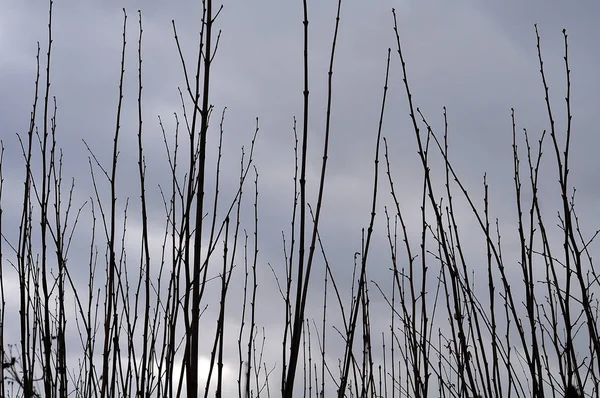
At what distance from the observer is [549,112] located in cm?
189

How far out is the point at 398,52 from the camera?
6.26 feet

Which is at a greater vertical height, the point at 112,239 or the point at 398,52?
the point at 398,52

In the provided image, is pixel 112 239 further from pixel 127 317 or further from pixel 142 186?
pixel 127 317

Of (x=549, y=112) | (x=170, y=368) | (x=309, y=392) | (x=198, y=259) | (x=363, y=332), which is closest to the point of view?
(x=198, y=259)

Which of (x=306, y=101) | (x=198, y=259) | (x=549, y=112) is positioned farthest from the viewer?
(x=549, y=112)

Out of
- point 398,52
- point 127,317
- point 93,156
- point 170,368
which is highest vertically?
point 398,52

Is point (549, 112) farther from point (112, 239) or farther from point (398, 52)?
point (112, 239)

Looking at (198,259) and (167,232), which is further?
(167,232)

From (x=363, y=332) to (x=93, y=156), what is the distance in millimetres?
1070

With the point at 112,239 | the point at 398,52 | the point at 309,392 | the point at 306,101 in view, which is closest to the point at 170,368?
the point at 112,239

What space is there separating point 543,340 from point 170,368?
1.42m

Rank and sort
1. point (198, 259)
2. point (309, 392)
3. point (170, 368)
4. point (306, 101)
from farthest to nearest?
point (309, 392)
point (170, 368)
point (306, 101)
point (198, 259)

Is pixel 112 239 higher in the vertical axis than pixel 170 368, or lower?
higher

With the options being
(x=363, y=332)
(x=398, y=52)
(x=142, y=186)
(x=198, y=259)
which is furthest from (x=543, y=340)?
(x=198, y=259)
